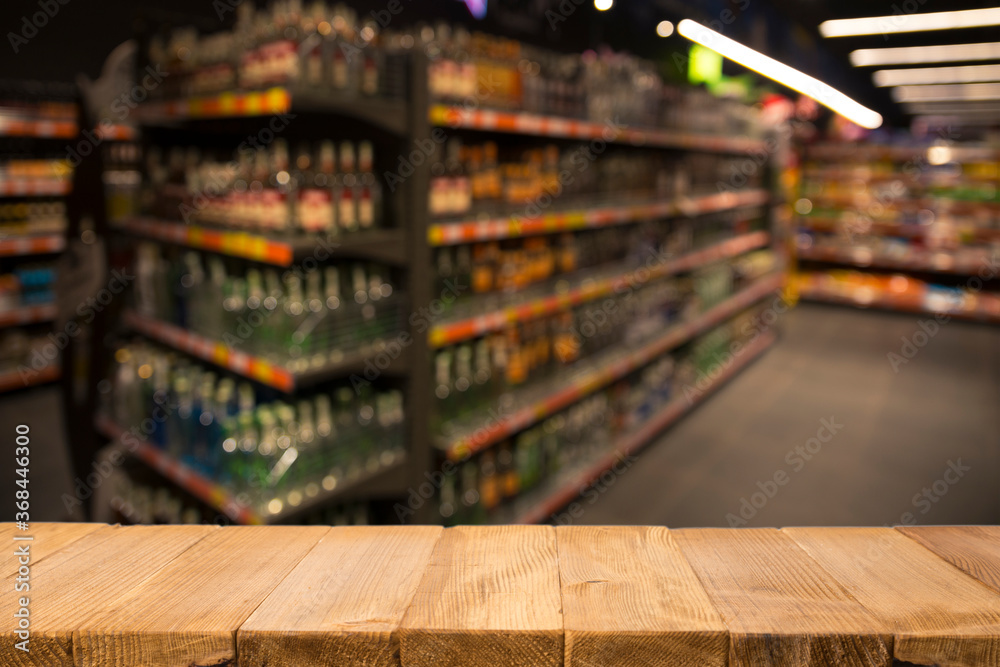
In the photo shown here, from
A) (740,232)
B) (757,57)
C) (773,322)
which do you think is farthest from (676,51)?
(773,322)

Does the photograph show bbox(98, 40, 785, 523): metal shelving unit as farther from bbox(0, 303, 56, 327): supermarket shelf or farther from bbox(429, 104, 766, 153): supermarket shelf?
bbox(0, 303, 56, 327): supermarket shelf

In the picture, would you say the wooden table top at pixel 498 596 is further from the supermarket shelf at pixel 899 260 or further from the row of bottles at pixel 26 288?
the supermarket shelf at pixel 899 260

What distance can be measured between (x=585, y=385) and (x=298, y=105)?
2073mm

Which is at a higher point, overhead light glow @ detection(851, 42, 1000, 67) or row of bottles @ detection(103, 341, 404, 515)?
overhead light glow @ detection(851, 42, 1000, 67)

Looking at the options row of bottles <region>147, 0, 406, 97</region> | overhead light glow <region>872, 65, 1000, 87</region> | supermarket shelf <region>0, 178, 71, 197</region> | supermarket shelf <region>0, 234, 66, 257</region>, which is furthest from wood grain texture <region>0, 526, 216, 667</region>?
overhead light glow <region>872, 65, 1000, 87</region>

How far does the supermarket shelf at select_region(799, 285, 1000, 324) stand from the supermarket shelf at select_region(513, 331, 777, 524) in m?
4.16

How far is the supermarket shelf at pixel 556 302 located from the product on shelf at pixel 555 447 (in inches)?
23.6

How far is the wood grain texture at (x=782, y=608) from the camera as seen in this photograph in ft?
2.24

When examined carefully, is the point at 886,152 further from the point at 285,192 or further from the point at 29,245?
the point at 29,245

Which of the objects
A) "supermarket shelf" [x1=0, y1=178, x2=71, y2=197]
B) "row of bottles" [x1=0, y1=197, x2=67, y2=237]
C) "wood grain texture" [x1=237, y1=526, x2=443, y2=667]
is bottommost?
"wood grain texture" [x1=237, y1=526, x2=443, y2=667]

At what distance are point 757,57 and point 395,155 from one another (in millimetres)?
4005

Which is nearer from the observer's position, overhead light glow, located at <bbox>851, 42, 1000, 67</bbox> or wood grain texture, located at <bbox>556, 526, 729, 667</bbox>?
wood grain texture, located at <bbox>556, 526, 729, 667</bbox>

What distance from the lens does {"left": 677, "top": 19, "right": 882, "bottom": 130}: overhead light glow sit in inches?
182

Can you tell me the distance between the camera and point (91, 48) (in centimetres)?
347
